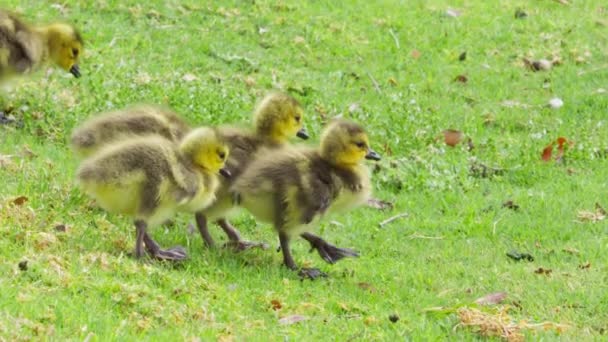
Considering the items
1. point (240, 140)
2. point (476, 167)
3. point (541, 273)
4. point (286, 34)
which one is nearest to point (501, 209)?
point (476, 167)

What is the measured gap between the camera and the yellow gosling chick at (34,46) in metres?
8.94

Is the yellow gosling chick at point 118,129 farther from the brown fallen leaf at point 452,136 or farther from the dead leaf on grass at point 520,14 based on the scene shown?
the dead leaf on grass at point 520,14

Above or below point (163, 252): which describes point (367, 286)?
below

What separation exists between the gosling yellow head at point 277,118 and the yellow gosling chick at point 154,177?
2.25 ft

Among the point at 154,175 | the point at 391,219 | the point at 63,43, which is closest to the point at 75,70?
the point at 63,43

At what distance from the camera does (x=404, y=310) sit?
6547 mm

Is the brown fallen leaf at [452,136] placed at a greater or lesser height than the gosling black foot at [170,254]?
lesser

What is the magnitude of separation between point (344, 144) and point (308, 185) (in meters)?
0.45

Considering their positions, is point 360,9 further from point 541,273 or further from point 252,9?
point 541,273

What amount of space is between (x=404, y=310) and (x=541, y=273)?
4.20ft

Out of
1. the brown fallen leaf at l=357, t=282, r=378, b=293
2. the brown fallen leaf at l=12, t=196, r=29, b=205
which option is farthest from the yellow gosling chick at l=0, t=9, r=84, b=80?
the brown fallen leaf at l=357, t=282, r=378, b=293

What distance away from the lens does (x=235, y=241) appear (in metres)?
7.45

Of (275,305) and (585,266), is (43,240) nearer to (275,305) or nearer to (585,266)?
(275,305)

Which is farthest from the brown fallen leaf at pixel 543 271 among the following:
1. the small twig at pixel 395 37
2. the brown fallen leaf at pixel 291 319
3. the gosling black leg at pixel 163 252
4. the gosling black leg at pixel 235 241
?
the small twig at pixel 395 37
